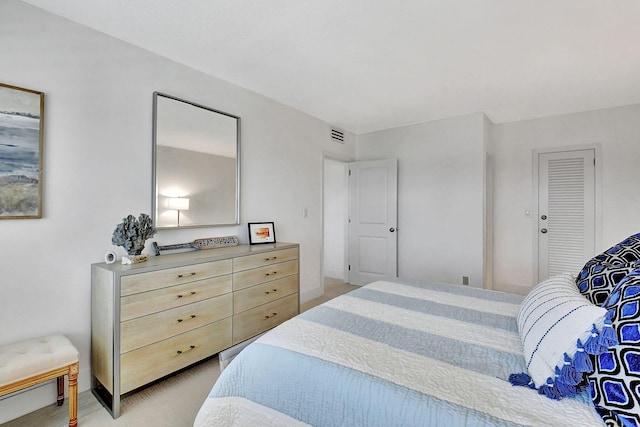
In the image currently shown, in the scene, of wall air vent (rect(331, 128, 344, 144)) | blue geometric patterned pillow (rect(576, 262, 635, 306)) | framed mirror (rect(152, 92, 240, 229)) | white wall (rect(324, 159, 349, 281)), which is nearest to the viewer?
blue geometric patterned pillow (rect(576, 262, 635, 306))

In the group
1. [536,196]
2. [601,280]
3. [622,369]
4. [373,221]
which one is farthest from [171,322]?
[536,196]

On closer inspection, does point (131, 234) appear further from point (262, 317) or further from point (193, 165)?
point (262, 317)

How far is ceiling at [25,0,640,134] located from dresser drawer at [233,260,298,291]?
72.3 inches

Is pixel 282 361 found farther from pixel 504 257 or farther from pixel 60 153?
pixel 504 257

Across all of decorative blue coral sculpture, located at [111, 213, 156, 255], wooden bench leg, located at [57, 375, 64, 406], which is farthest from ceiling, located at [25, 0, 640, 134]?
wooden bench leg, located at [57, 375, 64, 406]

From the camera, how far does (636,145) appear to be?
368 centimetres

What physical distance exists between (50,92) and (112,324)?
5.05 feet

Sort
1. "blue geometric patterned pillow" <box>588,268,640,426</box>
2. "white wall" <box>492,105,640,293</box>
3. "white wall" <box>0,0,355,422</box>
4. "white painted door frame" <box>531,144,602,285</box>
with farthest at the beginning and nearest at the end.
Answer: "white painted door frame" <box>531,144,602,285</box> < "white wall" <box>492,105,640,293</box> < "white wall" <box>0,0,355,422</box> < "blue geometric patterned pillow" <box>588,268,640,426</box>

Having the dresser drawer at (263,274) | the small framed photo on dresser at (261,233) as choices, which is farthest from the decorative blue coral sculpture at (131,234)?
the small framed photo on dresser at (261,233)

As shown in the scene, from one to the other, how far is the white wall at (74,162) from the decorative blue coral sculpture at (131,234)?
9.0 inches

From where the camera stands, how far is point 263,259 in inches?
110

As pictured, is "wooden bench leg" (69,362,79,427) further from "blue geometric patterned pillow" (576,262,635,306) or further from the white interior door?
the white interior door

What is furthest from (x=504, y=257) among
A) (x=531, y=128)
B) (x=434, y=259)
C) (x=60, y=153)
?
(x=60, y=153)

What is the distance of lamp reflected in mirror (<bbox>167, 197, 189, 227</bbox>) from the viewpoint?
2.57m
